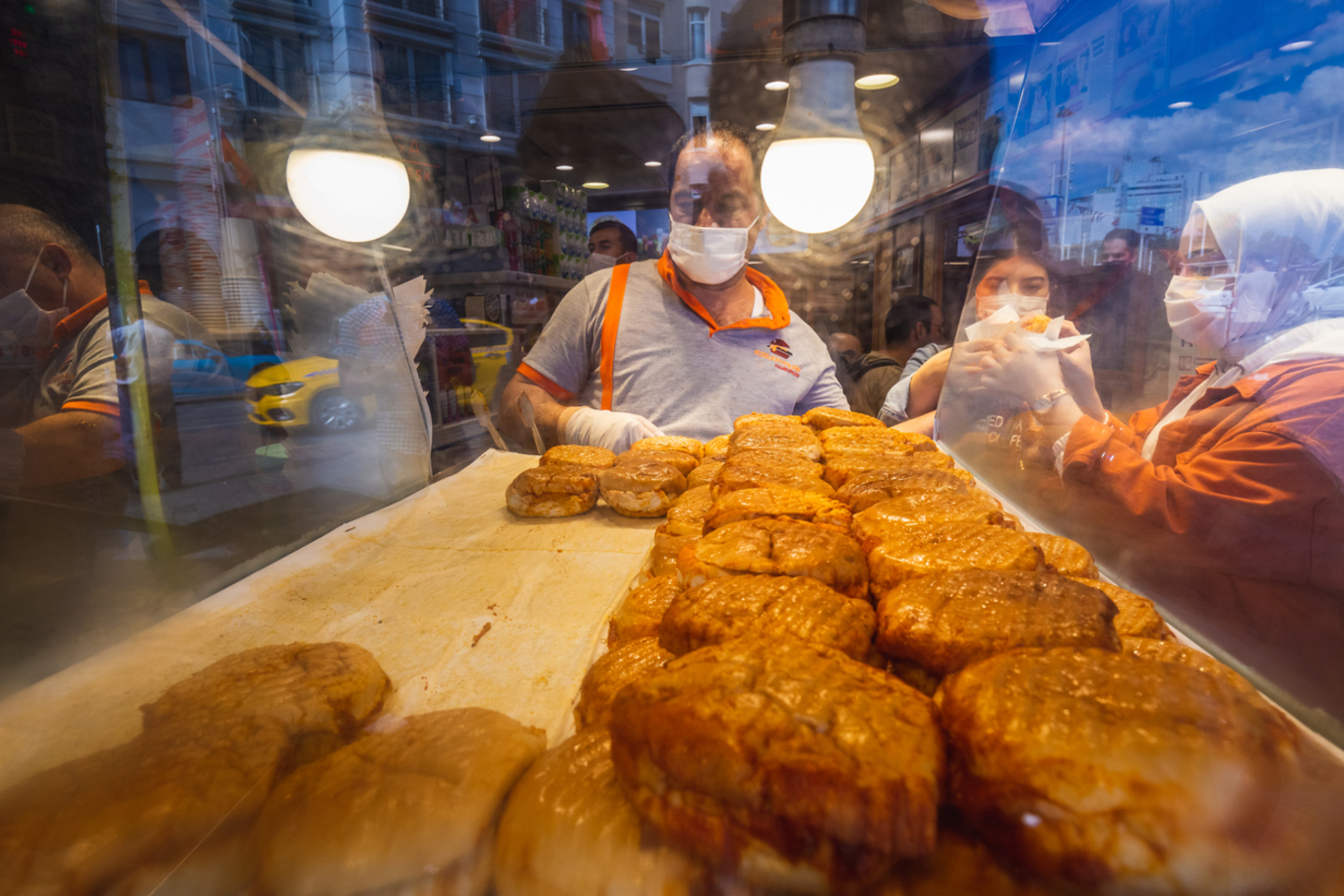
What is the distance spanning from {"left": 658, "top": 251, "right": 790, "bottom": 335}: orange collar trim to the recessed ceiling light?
2.76 ft

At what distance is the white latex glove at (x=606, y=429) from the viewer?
9.92 ft

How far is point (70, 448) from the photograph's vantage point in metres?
1.09

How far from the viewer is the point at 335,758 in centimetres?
94

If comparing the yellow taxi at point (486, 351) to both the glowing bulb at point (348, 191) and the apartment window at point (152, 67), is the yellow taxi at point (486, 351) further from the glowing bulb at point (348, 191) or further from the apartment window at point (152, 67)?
the apartment window at point (152, 67)

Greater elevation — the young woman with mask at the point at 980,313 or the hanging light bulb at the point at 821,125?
the hanging light bulb at the point at 821,125

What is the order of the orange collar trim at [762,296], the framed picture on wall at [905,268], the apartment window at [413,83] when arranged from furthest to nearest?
1. the orange collar trim at [762,296]
2. the framed picture on wall at [905,268]
3. the apartment window at [413,83]

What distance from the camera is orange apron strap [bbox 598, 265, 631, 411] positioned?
9.50 feet

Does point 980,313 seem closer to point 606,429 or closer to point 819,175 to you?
point 819,175

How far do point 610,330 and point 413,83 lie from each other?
1421 mm

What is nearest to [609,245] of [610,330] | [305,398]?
[610,330]

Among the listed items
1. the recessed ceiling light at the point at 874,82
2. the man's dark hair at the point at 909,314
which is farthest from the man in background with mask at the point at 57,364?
the man's dark hair at the point at 909,314

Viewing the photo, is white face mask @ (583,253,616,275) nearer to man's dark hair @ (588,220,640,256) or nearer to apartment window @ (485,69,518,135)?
man's dark hair @ (588,220,640,256)

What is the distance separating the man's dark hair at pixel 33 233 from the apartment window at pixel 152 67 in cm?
36

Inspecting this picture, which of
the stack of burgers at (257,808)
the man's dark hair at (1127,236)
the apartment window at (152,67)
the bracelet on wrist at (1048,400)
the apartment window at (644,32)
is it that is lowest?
the stack of burgers at (257,808)
